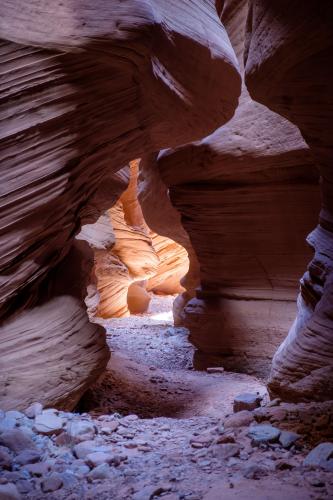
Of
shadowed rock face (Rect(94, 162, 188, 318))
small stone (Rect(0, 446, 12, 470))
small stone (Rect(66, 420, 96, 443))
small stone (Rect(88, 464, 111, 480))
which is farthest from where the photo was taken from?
shadowed rock face (Rect(94, 162, 188, 318))

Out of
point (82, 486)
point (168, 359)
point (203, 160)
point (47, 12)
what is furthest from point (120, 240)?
point (82, 486)

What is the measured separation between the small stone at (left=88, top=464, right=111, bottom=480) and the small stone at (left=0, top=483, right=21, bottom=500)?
0.38 m

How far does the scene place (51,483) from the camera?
2.09 m

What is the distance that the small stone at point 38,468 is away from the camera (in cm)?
226

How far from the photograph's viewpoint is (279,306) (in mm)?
6715

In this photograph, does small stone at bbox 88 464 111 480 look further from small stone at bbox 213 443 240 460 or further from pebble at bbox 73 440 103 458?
small stone at bbox 213 443 240 460

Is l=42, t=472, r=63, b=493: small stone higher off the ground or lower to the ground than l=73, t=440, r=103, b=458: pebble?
higher

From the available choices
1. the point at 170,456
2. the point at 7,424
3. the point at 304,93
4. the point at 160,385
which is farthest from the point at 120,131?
the point at 160,385

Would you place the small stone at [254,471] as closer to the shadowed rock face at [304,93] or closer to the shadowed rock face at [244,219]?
the shadowed rock face at [304,93]

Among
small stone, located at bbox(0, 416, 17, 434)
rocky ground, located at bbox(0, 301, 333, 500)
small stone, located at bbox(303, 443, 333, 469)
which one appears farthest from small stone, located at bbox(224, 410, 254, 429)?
small stone, located at bbox(0, 416, 17, 434)

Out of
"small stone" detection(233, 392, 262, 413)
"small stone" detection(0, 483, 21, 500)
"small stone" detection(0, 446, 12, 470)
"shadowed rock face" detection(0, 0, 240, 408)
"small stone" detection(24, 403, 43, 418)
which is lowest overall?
"small stone" detection(233, 392, 262, 413)

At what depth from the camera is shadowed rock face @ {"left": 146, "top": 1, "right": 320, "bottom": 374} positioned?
590cm

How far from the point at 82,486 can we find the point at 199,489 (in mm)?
610

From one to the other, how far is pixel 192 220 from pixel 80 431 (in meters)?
4.60
